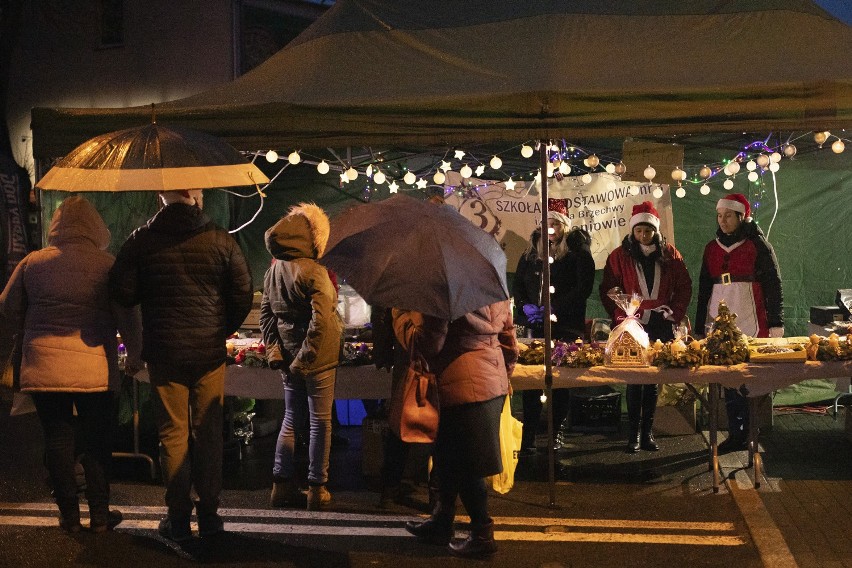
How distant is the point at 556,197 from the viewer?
1130 cm

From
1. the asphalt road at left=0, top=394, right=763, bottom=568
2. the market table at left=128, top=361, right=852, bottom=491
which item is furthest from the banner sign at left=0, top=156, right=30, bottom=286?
the market table at left=128, top=361, right=852, bottom=491

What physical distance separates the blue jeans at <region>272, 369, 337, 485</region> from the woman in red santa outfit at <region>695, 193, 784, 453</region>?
12.2 feet

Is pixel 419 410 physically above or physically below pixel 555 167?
below

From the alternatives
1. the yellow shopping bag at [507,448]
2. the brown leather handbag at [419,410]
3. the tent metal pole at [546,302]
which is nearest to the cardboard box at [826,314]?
the tent metal pole at [546,302]

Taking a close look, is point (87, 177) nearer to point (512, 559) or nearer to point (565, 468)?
point (512, 559)

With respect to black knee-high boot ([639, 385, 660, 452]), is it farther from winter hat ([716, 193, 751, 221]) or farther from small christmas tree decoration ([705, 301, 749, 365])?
winter hat ([716, 193, 751, 221])

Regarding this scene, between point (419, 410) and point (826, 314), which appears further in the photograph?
point (826, 314)

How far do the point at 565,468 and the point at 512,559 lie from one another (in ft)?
7.75

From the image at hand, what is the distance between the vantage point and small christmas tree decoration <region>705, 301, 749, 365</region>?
725 cm

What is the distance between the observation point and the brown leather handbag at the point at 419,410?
5.62 metres

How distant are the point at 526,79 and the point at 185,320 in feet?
8.80

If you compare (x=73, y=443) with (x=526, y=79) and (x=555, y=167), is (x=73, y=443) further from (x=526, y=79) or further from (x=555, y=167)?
(x=555, y=167)

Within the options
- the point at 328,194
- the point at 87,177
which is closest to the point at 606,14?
the point at 87,177

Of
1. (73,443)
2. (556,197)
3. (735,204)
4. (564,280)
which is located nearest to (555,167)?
(556,197)
